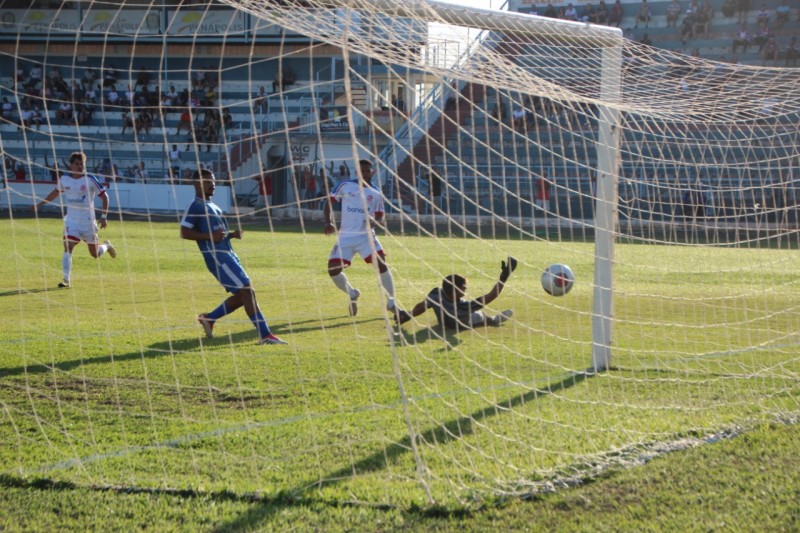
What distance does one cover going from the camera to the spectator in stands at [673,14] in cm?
3578

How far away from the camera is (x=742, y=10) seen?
34594 mm

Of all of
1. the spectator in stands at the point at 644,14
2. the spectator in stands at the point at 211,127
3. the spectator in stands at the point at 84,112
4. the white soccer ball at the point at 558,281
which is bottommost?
the white soccer ball at the point at 558,281

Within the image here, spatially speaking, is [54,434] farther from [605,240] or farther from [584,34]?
[584,34]

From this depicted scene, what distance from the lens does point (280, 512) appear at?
4.21 meters

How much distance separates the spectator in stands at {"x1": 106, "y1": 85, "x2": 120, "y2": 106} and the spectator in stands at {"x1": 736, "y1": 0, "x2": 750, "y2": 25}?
22.4 meters

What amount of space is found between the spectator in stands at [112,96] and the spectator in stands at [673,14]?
20.6 metres

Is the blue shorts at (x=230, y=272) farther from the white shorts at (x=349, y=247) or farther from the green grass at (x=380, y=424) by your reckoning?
the white shorts at (x=349, y=247)

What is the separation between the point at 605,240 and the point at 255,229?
64.4 ft

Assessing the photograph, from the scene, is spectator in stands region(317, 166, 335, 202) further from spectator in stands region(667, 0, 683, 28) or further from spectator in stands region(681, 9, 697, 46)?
spectator in stands region(667, 0, 683, 28)

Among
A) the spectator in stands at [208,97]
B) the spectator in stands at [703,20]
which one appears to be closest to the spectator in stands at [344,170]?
the spectator in stands at [208,97]

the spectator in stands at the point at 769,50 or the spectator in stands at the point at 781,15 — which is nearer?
the spectator in stands at the point at 769,50

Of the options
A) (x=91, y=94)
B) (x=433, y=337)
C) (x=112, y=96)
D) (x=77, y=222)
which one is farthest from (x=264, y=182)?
(x=91, y=94)

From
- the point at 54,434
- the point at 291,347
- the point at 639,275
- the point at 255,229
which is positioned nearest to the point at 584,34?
the point at 291,347

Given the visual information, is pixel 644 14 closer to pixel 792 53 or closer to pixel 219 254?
pixel 792 53
